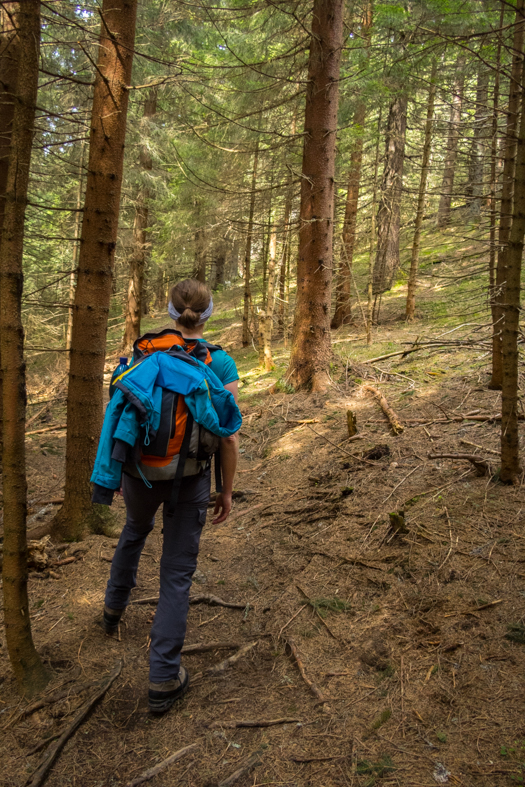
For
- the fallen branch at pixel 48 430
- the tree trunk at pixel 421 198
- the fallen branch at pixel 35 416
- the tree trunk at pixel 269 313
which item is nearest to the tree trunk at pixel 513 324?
the tree trunk at pixel 421 198

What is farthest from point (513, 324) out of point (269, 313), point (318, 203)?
point (269, 313)

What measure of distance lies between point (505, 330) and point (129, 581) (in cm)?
337

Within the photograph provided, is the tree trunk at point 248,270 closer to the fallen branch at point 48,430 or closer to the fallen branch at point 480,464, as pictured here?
the fallen branch at point 48,430

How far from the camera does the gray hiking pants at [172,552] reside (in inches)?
110

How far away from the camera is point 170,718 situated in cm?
269

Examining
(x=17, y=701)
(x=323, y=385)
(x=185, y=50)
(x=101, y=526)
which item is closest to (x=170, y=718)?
(x=17, y=701)

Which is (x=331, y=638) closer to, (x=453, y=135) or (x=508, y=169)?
(x=508, y=169)

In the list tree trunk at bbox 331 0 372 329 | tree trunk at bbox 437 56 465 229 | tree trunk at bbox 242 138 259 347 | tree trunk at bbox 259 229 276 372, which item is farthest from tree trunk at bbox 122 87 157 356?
tree trunk at bbox 437 56 465 229

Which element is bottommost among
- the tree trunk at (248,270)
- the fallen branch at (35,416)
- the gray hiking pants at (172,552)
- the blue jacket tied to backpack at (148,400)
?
the gray hiking pants at (172,552)

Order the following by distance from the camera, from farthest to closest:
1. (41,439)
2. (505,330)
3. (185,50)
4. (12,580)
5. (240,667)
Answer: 1. (185,50)
2. (41,439)
3. (505,330)
4. (240,667)
5. (12,580)

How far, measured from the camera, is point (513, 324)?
3.75 metres

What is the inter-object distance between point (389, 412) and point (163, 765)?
4.83m

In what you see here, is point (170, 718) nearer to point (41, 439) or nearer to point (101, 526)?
point (101, 526)

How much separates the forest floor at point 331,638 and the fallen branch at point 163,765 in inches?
1.1
